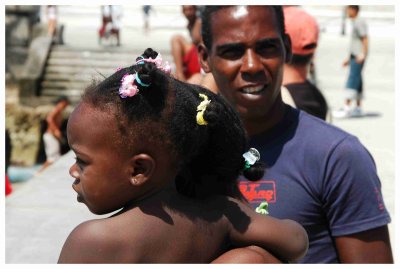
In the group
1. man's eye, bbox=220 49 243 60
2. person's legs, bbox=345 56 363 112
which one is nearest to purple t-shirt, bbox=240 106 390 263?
man's eye, bbox=220 49 243 60

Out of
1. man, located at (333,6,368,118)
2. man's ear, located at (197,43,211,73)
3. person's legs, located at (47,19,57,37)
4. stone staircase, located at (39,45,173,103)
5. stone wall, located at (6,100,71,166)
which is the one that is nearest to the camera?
man's ear, located at (197,43,211,73)

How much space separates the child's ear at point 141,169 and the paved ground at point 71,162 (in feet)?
9.81

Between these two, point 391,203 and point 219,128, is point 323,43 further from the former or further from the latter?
point 219,128

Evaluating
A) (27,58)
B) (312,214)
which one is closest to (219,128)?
(312,214)

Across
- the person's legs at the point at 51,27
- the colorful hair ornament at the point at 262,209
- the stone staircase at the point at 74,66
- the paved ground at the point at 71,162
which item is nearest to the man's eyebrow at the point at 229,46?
the colorful hair ornament at the point at 262,209

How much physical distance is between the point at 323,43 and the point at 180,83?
63.6ft

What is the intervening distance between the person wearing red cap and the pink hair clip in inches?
91.4

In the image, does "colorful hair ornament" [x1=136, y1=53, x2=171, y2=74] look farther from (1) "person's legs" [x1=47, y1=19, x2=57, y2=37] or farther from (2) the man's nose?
(1) "person's legs" [x1=47, y1=19, x2=57, y2=37]

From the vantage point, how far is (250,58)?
2926mm

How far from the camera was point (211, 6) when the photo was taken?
3238 millimetres

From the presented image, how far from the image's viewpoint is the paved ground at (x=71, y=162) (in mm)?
5152

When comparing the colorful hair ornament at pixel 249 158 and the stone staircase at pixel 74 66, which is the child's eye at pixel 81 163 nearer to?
the colorful hair ornament at pixel 249 158

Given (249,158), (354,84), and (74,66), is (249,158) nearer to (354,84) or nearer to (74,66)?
(354,84)

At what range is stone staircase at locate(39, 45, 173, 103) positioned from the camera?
49.5ft
